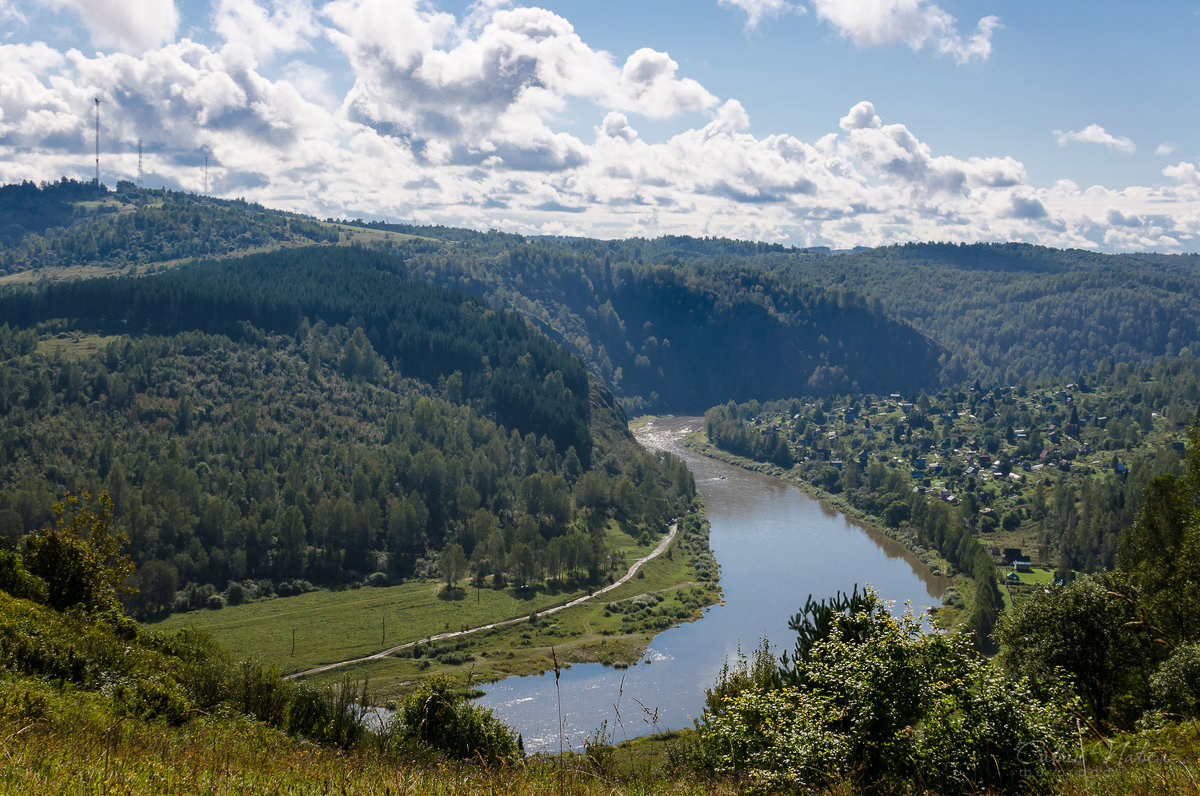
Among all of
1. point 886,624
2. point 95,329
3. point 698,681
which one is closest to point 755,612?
point 698,681

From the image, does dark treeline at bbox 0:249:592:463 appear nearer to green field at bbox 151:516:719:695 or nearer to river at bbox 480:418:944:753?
river at bbox 480:418:944:753

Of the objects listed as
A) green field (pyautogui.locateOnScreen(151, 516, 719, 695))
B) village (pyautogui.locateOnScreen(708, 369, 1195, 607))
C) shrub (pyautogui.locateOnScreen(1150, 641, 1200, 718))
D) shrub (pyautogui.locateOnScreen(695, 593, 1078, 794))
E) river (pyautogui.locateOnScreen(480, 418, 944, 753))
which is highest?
shrub (pyautogui.locateOnScreen(695, 593, 1078, 794))

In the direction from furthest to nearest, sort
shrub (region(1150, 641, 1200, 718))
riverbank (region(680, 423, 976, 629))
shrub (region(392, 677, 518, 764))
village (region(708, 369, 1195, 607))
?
village (region(708, 369, 1195, 607)) < riverbank (region(680, 423, 976, 629)) < shrub (region(392, 677, 518, 764)) < shrub (region(1150, 641, 1200, 718))

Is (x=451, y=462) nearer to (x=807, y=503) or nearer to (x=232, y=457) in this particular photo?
(x=232, y=457)

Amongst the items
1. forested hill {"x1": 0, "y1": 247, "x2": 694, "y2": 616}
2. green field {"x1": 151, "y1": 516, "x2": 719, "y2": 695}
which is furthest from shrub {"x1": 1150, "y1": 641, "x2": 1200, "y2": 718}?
forested hill {"x1": 0, "y1": 247, "x2": 694, "y2": 616}

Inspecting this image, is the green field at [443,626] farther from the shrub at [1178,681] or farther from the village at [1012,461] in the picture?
the shrub at [1178,681]
